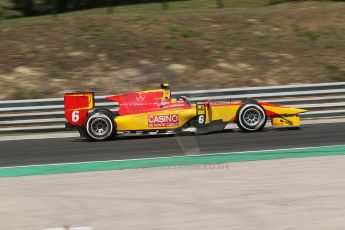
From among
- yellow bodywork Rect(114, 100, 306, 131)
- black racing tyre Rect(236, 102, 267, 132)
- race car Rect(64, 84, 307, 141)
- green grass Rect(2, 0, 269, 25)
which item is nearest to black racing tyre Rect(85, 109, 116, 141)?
race car Rect(64, 84, 307, 141)

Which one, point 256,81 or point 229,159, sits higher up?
point 256,81

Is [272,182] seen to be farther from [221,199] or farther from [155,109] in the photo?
[155,109]

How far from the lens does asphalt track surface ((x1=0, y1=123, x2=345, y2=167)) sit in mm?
10008

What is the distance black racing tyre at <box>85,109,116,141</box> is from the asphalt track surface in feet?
0.54

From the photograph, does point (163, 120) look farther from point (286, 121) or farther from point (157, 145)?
point (286, 121)

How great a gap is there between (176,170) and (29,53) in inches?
418

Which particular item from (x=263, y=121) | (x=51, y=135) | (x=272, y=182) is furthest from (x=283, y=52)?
(x=272, y=182)

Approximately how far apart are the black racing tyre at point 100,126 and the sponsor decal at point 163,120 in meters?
0.71

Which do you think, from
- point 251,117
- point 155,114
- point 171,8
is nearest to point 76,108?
point 155,114

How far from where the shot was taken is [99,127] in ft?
38.2

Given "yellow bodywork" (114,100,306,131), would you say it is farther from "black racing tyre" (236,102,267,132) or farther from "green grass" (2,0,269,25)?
"green grass" (2,0,269,25)

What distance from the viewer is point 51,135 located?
1294cm

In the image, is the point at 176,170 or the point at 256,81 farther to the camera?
the point at 256,81

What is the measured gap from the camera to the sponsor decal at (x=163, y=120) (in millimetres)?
11492
